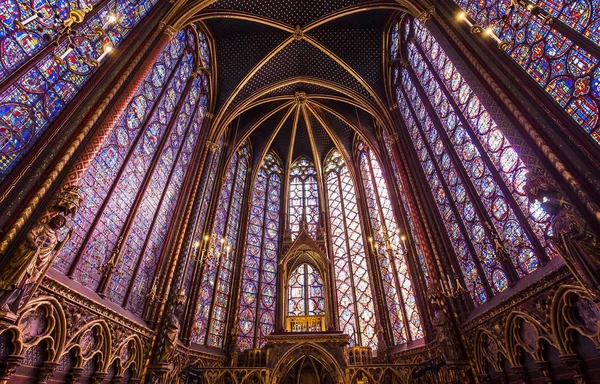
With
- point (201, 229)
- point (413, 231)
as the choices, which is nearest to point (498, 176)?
point (413, 231)

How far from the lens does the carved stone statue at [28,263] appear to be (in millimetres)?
4746

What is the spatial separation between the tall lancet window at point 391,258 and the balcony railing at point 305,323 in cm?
317

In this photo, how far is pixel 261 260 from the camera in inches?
647

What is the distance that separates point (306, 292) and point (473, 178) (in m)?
8.98

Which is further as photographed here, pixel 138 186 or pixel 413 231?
pixel 413 231

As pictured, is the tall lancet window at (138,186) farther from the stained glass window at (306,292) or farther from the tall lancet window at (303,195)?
the tall lancet window at (303,195)


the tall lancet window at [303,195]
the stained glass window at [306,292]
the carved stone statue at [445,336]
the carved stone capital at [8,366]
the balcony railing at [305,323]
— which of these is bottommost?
the carved stone capital at [8,366]

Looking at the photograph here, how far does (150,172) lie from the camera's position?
1016cm

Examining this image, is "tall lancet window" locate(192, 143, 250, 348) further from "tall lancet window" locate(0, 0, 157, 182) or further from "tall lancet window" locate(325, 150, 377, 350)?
"tall lancet window" locate(0, 0, 157, 182)

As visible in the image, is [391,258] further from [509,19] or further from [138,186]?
[138,186]

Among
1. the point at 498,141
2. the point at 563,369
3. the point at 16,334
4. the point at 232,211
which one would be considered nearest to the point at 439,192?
the point at 498,141

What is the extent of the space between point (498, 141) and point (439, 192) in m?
3.14

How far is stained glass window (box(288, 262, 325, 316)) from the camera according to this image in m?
14.2

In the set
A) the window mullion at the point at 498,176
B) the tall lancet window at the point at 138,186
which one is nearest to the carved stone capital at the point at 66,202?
the tall lancet window at the point at 138,186
